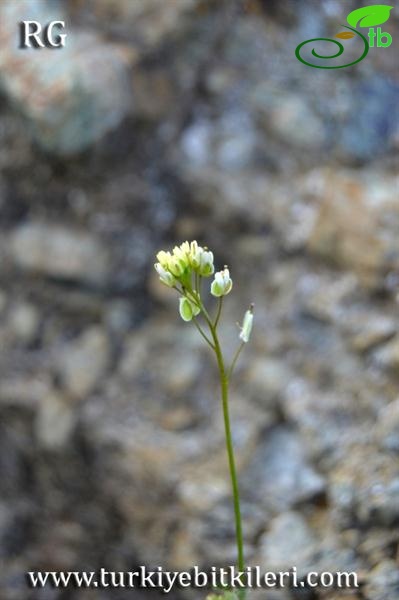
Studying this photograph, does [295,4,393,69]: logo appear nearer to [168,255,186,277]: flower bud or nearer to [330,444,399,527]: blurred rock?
[330,444,399,527]: blurred rock

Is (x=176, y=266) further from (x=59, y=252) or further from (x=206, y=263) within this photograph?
(x=59, y=252)

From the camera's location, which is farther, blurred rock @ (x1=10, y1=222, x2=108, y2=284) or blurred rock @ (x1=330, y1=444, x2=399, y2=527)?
blurred rock @ (x1=10, y1=222, x2=108, y2=284)

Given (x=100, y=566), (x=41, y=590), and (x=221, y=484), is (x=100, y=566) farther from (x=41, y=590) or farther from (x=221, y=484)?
(x=221, y=484)

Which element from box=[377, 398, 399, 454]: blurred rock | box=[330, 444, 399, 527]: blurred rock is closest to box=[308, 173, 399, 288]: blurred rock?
box=[377, 398, 399, 454]: blurred rock

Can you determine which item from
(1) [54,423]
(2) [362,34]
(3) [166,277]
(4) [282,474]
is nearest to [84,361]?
(1) [54,423]

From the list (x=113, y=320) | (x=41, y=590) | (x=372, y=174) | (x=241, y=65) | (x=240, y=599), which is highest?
(x=241, y=65)

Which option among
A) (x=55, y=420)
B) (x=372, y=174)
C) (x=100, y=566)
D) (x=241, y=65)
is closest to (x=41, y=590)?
(x=100, y=566)

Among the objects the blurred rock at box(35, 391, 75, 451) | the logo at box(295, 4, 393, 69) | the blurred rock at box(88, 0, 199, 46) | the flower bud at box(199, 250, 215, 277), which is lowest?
the flower bud at box(199, 250, 215, 277)
